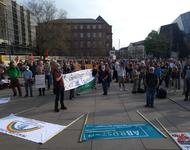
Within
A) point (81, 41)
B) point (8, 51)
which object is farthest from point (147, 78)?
point (81, 41)

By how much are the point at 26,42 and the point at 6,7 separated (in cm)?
1976

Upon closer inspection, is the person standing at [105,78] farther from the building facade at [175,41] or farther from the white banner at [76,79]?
the building facade at [175,41]

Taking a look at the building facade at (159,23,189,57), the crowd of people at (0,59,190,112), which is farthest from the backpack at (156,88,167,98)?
the building facade at (159,23,189,57)

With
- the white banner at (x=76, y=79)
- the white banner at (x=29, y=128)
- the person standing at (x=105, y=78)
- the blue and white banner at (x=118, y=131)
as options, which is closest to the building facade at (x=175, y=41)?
the white banner at (x=76, y=79)

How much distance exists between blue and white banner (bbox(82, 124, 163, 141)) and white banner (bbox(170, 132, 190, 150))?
0.41 meters

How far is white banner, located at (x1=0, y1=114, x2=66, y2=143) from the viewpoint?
7880mm

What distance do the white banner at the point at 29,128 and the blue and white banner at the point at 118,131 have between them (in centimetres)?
94

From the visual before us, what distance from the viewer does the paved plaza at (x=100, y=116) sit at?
23.1ft

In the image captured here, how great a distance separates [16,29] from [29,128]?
226 feet

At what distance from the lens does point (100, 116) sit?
10.3 metres

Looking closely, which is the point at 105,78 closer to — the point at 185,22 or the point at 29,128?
the point at 29,128

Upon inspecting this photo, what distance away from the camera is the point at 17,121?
9641mm

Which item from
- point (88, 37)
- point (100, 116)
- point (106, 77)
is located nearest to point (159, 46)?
point (88, 37)

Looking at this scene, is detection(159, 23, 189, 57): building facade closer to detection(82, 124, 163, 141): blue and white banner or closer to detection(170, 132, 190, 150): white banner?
detection(82, 124, 163, 141): blue and white banner
